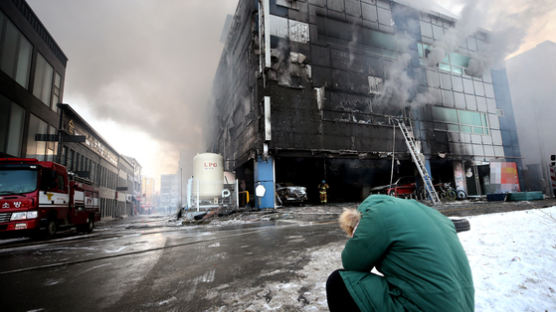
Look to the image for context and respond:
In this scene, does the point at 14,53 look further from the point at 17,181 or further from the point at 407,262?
the point at 407,262

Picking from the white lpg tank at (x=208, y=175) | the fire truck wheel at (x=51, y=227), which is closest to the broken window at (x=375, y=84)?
the white lpg tank at (x=208, y=175)

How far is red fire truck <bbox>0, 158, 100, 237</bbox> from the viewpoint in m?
7.91

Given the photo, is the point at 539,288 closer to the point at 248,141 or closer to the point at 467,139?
the point at 248,141

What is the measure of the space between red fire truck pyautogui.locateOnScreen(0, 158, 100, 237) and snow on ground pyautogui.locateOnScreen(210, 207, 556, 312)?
9.11 m

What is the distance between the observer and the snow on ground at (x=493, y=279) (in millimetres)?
2439

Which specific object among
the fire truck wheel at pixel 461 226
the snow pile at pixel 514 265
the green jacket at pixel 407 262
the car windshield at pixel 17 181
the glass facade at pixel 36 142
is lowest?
the snow pile at pixel 514 265

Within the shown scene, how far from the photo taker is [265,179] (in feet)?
53.7

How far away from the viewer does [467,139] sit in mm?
22938

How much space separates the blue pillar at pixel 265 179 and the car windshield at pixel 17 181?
1043 cm

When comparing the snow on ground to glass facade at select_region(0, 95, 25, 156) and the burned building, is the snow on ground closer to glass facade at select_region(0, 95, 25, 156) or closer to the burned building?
the burned building

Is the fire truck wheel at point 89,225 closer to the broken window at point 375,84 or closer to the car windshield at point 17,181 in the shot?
the car windshield at point 17,181

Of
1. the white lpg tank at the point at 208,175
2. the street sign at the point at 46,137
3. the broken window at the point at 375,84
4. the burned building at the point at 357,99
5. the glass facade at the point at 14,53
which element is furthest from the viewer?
the broken window at the point at 375,84

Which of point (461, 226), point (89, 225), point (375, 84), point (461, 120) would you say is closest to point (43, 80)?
point (89, 225)

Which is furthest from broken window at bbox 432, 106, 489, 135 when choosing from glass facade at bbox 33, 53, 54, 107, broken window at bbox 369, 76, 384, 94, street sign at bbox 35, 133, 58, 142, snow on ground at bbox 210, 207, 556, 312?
glass facade at bbox 33, 53, 54, 107
